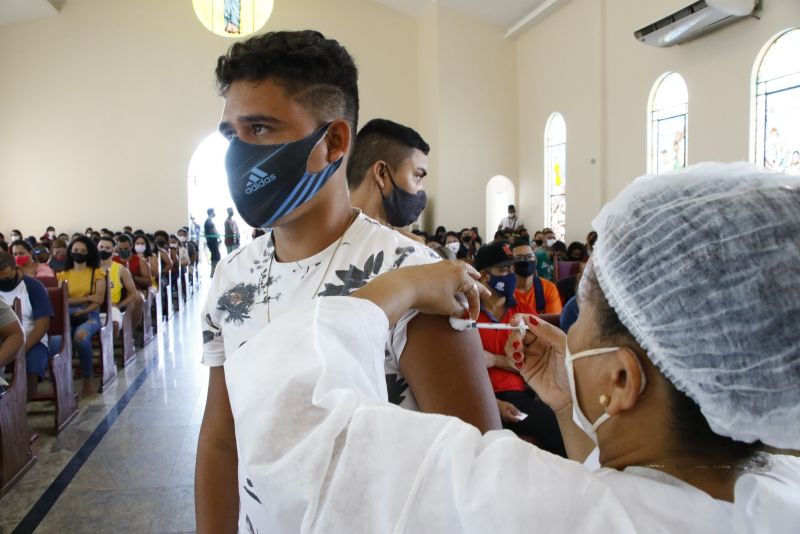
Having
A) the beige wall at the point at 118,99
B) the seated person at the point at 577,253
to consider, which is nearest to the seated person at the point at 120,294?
the seated person at the point at 577,253

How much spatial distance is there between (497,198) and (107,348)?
11.7 metres

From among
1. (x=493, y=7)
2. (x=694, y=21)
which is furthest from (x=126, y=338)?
(x=493, y=7)

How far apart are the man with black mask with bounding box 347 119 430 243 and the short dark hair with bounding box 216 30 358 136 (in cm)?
83

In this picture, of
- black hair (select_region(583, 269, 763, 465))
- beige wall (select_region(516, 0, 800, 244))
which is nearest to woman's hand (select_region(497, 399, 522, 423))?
black hair (select_region(583, 269, 763, 465))

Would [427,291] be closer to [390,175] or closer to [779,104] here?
[390,175]

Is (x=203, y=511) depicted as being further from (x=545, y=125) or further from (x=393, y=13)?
(x=393, y=13)

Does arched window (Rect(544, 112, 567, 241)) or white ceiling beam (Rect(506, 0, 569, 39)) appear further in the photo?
arched window (Rect(544, 112, 567, 241))

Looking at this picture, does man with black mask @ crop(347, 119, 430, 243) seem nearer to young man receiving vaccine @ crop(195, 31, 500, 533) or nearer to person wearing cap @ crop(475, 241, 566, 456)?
person wearing cap @ crop(475, 241, 566, 456)

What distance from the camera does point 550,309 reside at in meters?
3.87

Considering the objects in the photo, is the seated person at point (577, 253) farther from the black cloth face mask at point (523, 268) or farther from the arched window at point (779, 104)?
the black cloth face mask at point (523, 268)

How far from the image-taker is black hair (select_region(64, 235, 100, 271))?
553cm

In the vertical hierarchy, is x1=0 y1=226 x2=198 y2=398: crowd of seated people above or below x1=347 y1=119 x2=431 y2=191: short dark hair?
below

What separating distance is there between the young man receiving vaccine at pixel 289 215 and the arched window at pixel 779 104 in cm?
766

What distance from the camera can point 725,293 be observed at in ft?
2.11
